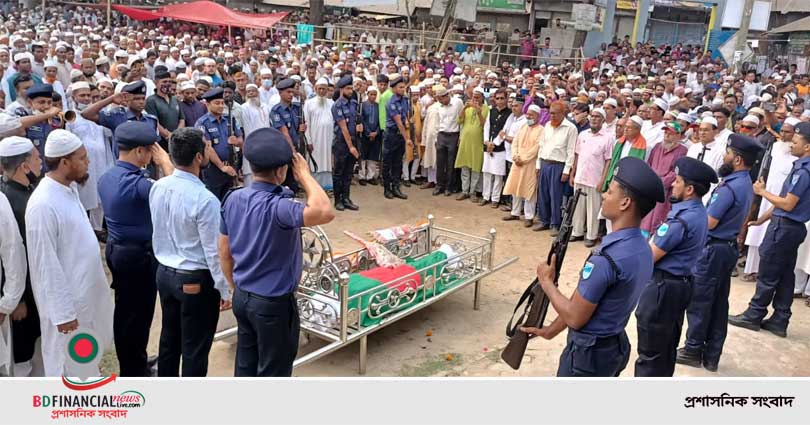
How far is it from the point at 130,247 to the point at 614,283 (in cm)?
282

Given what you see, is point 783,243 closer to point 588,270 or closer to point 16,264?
point 588,270

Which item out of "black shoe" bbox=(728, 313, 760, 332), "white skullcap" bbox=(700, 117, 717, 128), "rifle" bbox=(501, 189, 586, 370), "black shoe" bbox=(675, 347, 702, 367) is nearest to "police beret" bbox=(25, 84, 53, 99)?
"rifle" bbox=(501, 189, 586, 370)

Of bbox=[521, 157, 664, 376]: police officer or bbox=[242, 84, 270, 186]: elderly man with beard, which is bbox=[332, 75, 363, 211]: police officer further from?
bbox=[521, 157, 664, 376]: police officer

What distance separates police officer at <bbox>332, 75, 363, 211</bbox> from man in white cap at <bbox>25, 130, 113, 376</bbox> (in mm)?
5316

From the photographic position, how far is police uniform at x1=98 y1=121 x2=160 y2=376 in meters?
3.76

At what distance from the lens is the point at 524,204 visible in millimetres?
8914

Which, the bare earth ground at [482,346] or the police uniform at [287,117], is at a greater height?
the police uniform at [287,117]

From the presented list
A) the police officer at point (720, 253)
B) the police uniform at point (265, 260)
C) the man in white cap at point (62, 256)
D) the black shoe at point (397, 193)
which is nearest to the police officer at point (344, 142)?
the black shoe at point (397, 193)

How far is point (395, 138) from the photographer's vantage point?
9312 millimetres

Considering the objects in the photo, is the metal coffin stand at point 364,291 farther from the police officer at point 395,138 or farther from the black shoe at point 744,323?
the police officer at point 395,138

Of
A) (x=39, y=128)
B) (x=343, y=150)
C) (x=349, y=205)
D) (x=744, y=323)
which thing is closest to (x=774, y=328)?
(x=744, y=323)

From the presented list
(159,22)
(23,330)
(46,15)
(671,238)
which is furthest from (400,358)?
(46,15)

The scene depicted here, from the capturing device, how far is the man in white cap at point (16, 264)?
10.7 ft

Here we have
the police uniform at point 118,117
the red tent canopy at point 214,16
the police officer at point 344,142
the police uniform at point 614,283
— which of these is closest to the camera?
the police uniform at point 614,283
